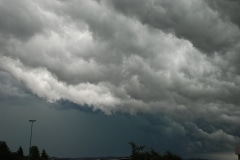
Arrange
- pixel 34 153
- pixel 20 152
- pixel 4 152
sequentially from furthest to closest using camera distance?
pixel 20 152, pixel 34 153, pixel 4 152

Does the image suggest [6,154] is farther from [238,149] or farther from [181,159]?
[238,149]

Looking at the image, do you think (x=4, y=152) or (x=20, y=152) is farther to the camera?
(x=20, y=152)

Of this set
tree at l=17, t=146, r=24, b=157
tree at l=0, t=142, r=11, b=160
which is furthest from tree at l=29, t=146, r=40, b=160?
tree at l=17, t=146, r=24, b=157

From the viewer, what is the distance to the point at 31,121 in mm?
105875

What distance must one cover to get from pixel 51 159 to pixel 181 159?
10757 centimetres

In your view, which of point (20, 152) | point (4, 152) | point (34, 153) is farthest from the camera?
point (20, 152)

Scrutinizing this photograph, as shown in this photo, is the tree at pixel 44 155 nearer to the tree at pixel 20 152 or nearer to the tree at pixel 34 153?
the tree at pixel 20 152

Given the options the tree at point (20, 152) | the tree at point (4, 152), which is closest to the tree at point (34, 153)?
the tree at point (4, 152)

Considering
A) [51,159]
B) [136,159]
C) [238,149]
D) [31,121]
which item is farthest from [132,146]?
[51,159]

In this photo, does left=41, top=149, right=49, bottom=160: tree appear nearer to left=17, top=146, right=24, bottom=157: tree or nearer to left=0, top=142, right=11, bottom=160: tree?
left=17, top=146, right=24, bottom=157: tree

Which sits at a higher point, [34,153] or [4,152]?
[4,152]

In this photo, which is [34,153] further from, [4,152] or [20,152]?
[20,152]

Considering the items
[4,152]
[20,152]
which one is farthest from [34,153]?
[20,152]

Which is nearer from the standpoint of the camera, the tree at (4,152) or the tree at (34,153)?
the tree at (4,152)
